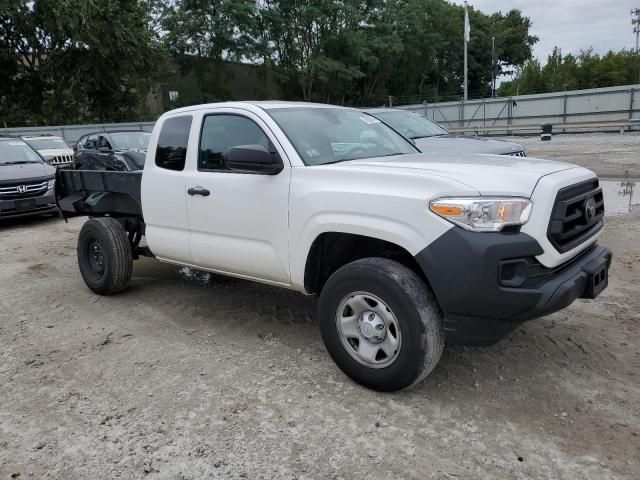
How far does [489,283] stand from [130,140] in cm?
1305

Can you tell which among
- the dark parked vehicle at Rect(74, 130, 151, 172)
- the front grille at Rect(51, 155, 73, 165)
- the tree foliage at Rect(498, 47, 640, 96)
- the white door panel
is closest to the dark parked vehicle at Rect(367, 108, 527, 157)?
the white door panel

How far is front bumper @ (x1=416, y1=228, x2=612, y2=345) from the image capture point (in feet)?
9.46

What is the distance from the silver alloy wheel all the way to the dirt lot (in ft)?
0.83

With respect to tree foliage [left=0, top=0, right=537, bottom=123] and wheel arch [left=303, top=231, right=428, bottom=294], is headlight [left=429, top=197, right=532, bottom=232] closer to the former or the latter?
wheel arch [left=303, top=231, right=428, bottom=294]

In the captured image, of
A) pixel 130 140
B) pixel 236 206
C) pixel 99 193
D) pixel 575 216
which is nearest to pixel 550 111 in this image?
pixel 130 140

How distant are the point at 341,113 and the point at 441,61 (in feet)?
182

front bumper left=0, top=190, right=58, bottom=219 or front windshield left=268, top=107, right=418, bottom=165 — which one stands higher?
front windshield left=268, top=107, right=418, bottom=165

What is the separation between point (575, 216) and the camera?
3.27m

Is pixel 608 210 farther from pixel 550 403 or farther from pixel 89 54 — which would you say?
pixel 89 54

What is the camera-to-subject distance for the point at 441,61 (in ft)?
184

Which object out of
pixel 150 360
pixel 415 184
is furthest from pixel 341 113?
pixel 150 360

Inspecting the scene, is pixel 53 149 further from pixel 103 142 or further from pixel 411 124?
pixel 411 124

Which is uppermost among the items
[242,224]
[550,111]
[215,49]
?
[215,49]

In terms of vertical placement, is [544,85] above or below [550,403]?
above
